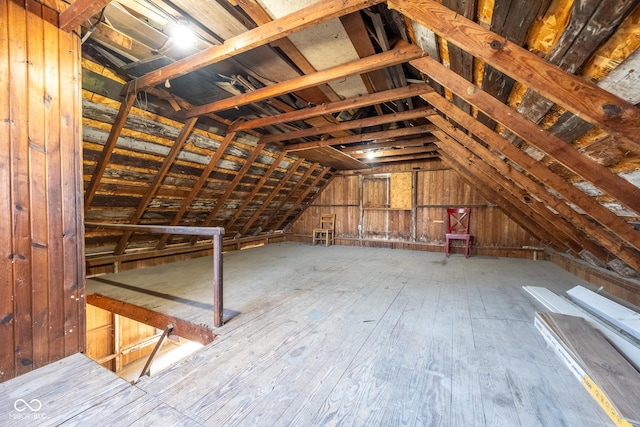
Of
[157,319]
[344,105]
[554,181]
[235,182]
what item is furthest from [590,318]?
[235,182]

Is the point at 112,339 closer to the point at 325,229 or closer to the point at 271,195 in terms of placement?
the point at 271,195

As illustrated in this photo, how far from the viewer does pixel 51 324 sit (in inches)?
66.7

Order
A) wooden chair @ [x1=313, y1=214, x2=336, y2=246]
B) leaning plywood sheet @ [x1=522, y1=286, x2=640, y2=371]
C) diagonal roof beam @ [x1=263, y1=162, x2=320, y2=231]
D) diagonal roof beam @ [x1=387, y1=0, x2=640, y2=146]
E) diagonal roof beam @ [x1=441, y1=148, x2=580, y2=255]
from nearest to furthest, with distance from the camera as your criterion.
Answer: diagonal roof beam @ [x1=387, y1=0, x2=640, y2=146] < leaning plywood sheet @ [x1=522, y1=286, x2=640, y2=371] < diagonal roof beam @ [x1=441, y1=148, x2=580, y2=255] < diagonal roof beam @ [x1=263, y1=162, x2=320, y2=231] < wooden chair @ [x1=313, y1=214, x2=336, y2=246]

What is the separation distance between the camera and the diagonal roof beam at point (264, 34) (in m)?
1.55

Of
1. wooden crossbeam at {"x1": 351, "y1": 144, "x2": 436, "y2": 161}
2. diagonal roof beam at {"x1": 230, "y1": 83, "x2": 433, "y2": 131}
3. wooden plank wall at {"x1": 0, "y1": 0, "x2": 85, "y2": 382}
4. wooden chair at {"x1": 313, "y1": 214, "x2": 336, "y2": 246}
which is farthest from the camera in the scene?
wooden chair at {"x1": 313, "y1": 214, "x2": 336, "y2": 246}

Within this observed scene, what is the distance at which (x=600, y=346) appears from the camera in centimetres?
183

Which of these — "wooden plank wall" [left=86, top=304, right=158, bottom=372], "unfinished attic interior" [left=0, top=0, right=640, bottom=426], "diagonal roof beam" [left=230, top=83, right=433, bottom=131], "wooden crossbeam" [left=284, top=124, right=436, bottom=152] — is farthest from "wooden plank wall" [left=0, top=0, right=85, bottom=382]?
"wooden plank wall" [left=86, top=304, right=158, bottom=372]

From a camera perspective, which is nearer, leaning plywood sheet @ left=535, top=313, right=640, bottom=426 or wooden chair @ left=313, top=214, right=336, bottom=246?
leaning plywood sheet @ left=535, top=313, right=640, bottom=426

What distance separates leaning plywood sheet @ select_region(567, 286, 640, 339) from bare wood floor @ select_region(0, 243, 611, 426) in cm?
57

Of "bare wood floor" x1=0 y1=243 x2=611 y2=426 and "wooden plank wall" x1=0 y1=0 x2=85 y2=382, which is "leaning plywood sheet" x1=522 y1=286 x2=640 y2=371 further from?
"wooden plank wall" x1=0 y1=0 x2=85 y2=382

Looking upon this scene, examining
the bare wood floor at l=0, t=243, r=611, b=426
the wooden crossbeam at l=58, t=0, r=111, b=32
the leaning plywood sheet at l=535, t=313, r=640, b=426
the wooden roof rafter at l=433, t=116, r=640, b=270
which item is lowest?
the bare wood floor at l=0, t=243, r=611, b=426

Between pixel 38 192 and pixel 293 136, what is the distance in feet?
10.4

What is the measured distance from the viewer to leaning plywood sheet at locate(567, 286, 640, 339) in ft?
7.48

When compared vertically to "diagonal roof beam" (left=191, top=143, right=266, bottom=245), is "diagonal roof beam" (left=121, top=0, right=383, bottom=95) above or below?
above
